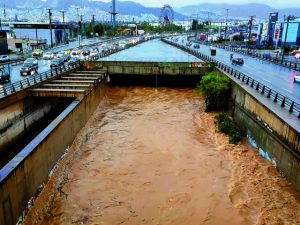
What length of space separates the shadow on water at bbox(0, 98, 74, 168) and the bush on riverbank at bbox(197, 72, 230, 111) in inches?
656

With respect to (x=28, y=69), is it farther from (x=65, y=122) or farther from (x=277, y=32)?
(x=277, y=32)

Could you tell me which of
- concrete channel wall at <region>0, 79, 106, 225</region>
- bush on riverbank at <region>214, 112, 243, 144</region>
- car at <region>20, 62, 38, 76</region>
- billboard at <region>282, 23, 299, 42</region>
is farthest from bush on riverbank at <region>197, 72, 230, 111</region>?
billboard at <region>282, 23, 299, 42</region>

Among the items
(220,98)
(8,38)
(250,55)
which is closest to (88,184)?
(220,98)

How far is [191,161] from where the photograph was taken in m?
24.4

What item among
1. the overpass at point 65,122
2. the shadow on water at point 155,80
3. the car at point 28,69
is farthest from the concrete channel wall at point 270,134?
the car at point 28,69

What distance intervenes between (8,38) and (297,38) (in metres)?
83.6

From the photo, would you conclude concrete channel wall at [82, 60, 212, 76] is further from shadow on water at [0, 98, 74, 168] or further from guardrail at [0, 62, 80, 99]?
shadow on water at [0, 98, 74, 168]

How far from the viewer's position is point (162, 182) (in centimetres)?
2117

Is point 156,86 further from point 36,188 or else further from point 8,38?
point 8,38

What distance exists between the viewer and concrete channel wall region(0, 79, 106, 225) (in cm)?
1445

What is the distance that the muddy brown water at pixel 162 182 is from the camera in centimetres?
1759

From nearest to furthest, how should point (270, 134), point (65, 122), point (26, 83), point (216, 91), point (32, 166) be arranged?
point (32, 166) → point (270, 134) → point (65, 122) → point (26, 83) → point (216, 91)

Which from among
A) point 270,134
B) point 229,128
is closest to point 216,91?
point 229,128

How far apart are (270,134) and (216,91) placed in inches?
559
